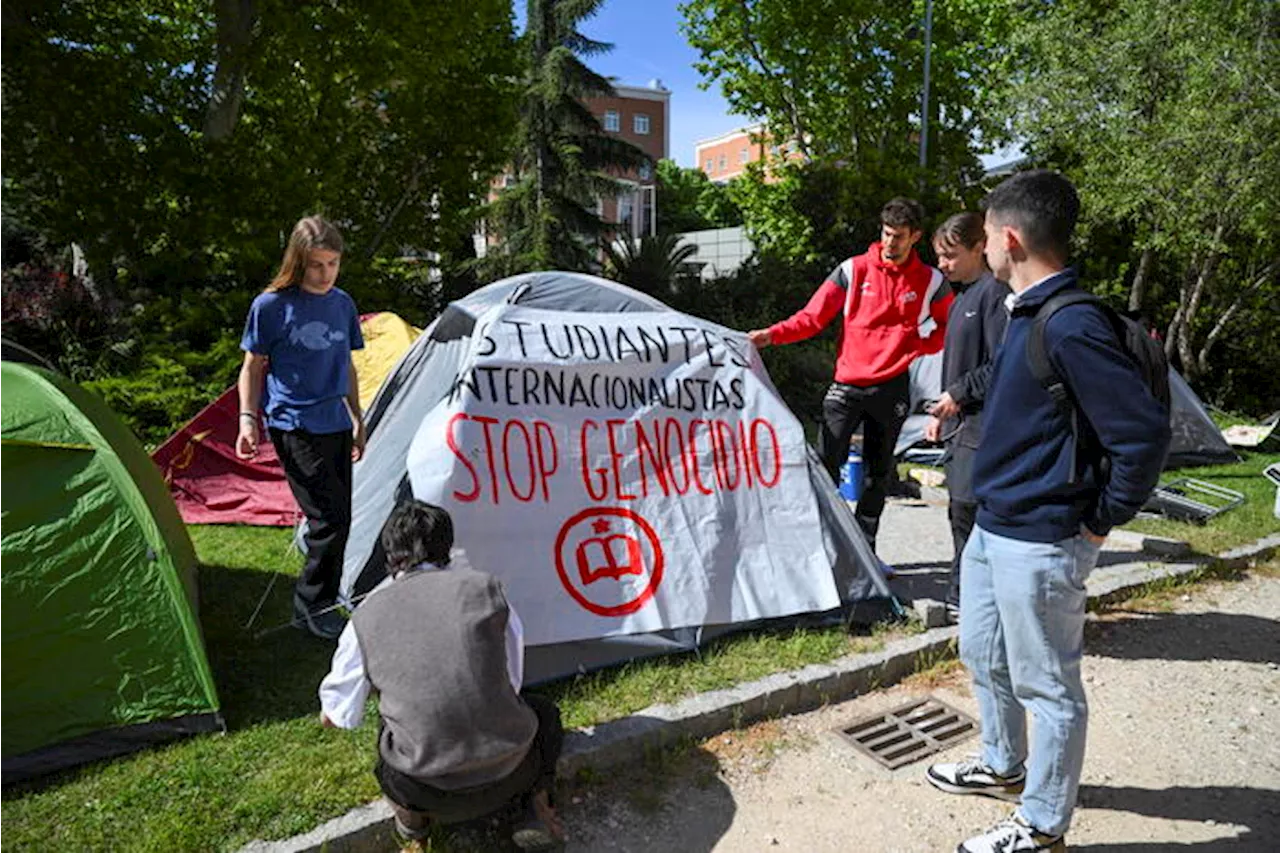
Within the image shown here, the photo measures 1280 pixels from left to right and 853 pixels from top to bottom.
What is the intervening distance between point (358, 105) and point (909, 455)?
9.99m

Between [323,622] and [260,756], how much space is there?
1.02m

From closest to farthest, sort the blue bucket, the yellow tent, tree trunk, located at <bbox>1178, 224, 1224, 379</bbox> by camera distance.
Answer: the blue bucket < the yellow tent < tree trunk, located at <bbox>1178, 224, 1224, 379</bbox>

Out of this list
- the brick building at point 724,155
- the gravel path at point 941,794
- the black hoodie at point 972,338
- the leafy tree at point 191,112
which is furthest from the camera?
the brick building at point 724,155

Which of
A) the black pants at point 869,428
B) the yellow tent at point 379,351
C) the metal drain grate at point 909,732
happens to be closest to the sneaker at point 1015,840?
the metal drain grate at point 909,732

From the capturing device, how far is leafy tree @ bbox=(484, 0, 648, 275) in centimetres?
1731

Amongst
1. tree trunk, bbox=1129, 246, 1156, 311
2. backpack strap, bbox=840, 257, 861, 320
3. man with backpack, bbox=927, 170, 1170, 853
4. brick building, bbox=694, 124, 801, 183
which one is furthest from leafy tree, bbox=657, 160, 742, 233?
man with backpack, bbox=927, 170, 1170, 853

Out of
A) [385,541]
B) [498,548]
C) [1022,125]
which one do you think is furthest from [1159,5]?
[385,541]

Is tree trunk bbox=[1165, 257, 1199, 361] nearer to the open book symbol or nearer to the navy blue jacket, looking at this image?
the open book symbol

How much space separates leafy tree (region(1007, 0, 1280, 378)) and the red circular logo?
9.20 meters

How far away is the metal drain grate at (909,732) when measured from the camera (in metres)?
3.26

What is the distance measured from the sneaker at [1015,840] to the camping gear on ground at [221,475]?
4.98 metres

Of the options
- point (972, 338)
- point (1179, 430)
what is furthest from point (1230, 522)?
point (972, 338)

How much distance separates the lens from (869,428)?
462 centimetres

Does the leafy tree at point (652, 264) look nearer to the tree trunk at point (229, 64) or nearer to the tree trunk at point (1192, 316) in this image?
the tree trunk at point (229, 64)
